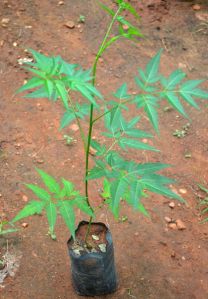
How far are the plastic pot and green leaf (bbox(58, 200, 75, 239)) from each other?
540 mm

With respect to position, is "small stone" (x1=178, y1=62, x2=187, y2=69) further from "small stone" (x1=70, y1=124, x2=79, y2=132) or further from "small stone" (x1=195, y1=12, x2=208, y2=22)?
"small stone" (x1=70, y1=124, x2=79, y2=132)

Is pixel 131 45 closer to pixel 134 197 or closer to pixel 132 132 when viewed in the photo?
pixel 132 132

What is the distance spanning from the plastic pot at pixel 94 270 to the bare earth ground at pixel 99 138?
113 mm

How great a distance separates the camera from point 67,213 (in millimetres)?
1751

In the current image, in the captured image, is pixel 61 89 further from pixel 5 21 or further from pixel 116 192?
pixel 5 21

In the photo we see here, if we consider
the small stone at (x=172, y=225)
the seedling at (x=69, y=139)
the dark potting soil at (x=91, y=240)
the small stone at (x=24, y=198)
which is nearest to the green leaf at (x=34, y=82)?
the dark potting soil at (x=91, y=240)

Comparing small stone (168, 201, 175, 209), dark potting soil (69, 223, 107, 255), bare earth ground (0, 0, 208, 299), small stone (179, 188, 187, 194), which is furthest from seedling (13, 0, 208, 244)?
small stone (179, 188, 187, 194)

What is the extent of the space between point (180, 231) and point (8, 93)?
1741mm

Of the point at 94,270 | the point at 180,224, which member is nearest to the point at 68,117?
the point at 94,270

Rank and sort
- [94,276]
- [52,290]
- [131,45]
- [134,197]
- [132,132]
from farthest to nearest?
[131,45] < [52,290] < [94,276] < [132,132] < [134,197]

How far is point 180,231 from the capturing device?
2.93 m

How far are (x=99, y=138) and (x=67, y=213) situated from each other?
1.71m

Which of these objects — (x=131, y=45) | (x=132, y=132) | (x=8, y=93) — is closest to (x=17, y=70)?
(x=8, y=93)

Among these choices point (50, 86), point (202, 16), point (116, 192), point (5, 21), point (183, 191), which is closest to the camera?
point (50, 86)
